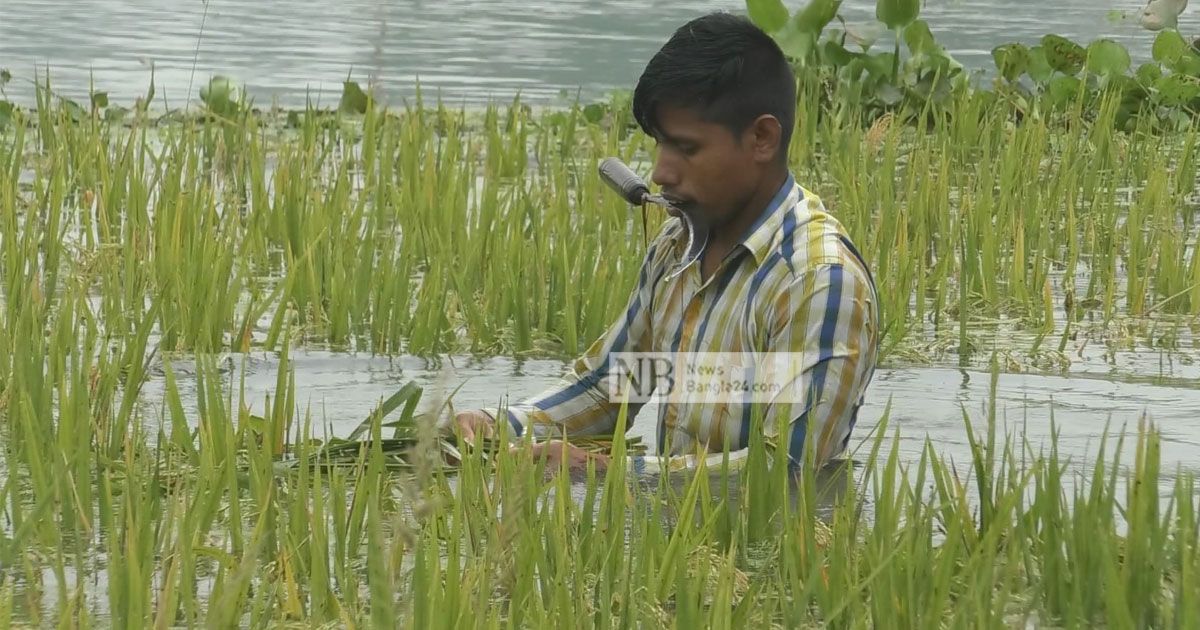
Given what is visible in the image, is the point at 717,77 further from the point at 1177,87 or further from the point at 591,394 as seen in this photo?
the point at 1177,87

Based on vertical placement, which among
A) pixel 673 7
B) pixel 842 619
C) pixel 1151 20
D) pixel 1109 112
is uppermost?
pixel 673 7

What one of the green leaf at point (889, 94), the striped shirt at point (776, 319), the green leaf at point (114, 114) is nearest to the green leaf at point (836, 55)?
the green leaf at point (889, 94)

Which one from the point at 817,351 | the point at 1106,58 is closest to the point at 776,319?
the point at 817,351

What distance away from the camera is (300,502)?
90.6 inches

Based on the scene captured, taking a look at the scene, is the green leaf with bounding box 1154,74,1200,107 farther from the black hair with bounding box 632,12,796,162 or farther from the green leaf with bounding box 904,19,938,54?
the black hair with bounding box 632,12,796,162

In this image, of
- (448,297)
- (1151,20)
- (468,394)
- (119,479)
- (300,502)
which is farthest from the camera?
(1151,20)

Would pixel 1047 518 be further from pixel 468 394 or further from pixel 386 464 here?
pixel 468 394

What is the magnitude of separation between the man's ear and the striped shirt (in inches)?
2.5

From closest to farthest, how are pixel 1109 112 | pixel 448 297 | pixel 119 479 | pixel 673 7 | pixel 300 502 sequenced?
1. pixel 300 502
2. pixel 119 479
3. pixel 448 297
4. pixel 1109 112
5. pixel 673 7

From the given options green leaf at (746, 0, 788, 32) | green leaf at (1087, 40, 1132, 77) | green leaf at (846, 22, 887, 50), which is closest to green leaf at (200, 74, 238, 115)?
green leaf at (746, 0, 788, 32)

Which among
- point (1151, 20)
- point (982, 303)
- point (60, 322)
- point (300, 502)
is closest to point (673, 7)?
point (1151, 20)

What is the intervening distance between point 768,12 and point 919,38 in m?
0.59

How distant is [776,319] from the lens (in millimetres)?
2596

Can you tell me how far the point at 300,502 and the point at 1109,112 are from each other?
4.51m
